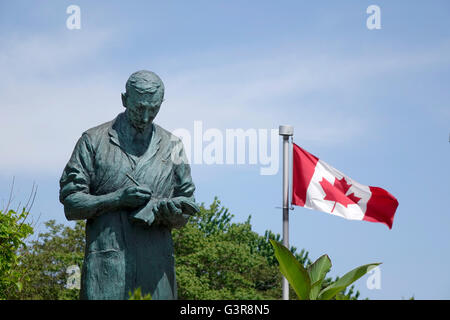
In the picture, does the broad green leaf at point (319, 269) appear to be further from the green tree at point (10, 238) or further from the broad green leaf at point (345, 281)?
the green tree at point (10, 238)

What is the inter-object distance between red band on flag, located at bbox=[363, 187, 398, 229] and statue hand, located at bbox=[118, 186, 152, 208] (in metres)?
10.5

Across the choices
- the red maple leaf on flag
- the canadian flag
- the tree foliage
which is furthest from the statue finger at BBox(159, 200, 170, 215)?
the tree foliage

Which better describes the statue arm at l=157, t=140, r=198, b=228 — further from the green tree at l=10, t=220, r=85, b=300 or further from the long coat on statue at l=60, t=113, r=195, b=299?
the green tree at l=10, t=220, r=85, b=300

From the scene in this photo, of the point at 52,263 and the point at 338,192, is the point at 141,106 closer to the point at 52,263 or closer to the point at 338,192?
the point at 338,192

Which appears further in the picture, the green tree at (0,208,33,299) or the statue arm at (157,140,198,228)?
the green tree at (0,208,33,299)

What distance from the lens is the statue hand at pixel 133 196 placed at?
7.00m

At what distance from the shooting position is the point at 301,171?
54.2ft

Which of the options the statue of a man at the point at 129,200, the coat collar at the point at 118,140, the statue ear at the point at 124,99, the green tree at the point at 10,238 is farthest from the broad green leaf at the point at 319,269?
the green tree at the point at 10,238

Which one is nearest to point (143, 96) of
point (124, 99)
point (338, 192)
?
point (124, 99)

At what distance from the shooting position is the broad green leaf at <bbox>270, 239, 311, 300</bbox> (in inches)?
285

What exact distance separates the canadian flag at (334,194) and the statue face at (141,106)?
9457 mm

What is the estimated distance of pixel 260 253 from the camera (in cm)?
4209
